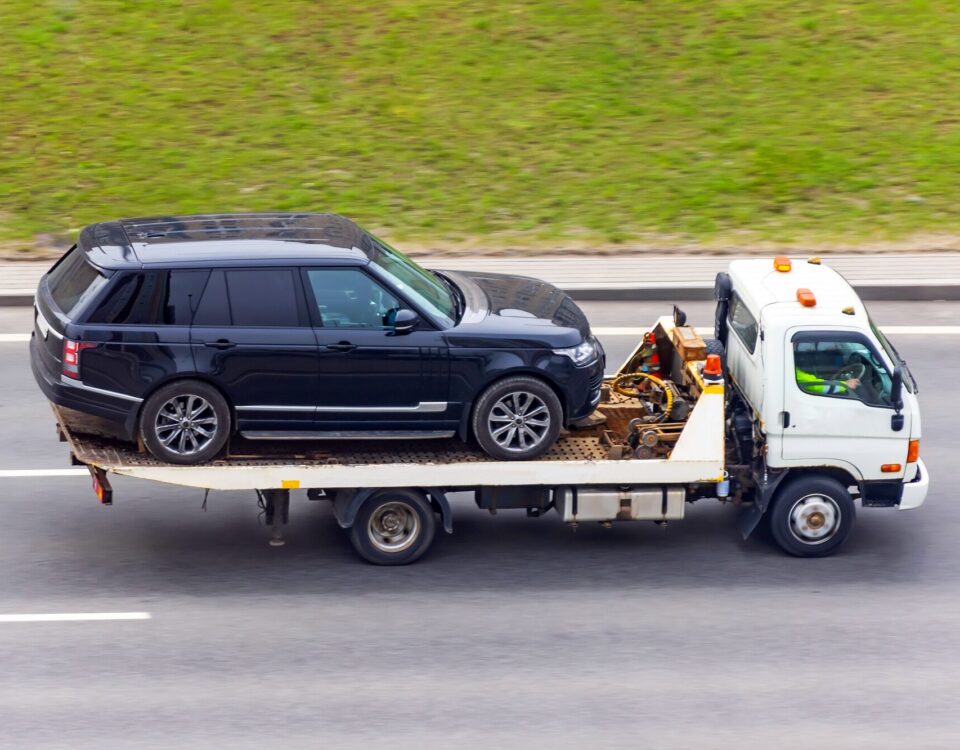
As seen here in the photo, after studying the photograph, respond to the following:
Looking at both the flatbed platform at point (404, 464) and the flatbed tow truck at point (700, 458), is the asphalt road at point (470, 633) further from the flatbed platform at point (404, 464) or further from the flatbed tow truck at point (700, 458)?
the flatbed platform at point (404, 464)

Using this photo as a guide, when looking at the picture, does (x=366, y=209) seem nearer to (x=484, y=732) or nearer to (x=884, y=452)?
(x=884, y=452)

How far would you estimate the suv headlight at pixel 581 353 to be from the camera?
34.0 feet

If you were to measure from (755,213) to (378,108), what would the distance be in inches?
225

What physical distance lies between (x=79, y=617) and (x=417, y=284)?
344cm

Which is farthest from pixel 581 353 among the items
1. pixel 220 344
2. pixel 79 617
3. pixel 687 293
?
pixel 687 293

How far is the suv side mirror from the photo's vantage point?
1016 cm

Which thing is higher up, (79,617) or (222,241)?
(222,241)

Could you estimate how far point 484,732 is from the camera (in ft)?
28.7

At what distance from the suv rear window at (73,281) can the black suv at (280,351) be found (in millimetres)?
16

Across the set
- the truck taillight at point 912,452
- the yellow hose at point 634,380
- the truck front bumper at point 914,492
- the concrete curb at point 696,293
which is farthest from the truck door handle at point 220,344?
the concrete curb at point 696,293

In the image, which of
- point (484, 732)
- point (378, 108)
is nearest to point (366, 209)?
point (378, 108)

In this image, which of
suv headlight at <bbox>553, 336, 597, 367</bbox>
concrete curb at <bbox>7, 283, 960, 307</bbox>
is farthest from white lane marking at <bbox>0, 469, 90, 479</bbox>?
concrete curb at <bbox>7, 283, 960, 307</bbox>

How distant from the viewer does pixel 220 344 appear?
392 inches

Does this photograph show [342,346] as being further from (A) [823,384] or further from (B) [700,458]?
(A) [823,384]
